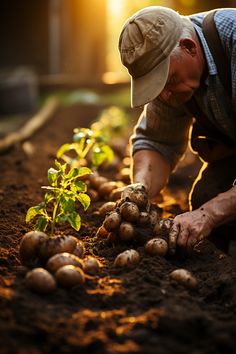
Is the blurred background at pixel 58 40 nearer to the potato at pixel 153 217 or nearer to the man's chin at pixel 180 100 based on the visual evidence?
the man's chin at pixel 180 100

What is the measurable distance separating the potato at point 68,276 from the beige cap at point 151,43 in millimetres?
1201

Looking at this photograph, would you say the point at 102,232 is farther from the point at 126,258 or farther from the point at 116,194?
the point at 116,194

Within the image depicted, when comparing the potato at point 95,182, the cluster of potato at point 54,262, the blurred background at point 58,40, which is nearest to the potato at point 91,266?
the cluster of potato at point 54,262

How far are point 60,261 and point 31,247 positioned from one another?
250mm

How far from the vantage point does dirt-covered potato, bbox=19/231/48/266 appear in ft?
10.2

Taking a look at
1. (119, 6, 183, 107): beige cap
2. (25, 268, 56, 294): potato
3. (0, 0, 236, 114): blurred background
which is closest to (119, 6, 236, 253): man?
(119, 6, 183, 107): beige cap

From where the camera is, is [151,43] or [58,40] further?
[58,40]

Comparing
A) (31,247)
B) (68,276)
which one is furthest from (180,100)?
(68,276)

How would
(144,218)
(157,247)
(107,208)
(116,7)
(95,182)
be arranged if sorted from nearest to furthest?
(157,247) → (144,218) → (107,208) → (95,182) → (116,7)

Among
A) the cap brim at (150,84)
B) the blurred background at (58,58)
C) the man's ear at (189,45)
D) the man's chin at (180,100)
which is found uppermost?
the man's ear at (189,45)

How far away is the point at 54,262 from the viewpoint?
2945 millimetres

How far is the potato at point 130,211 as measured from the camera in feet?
11.5

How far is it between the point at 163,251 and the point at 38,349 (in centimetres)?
122

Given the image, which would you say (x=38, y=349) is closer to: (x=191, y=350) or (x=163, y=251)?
(x=191, y=350)
